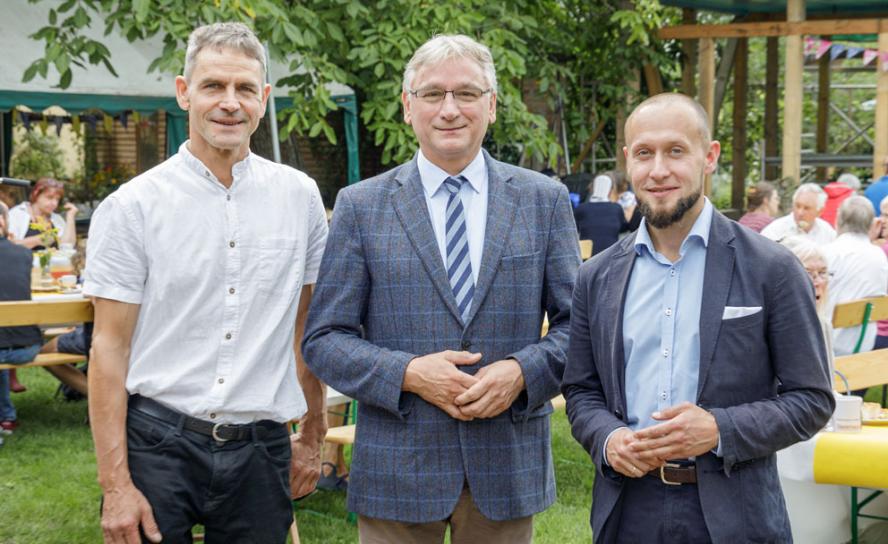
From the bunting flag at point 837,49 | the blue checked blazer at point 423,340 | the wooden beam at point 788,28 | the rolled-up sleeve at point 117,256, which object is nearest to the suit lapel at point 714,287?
the blue checked blazer at point 423,340

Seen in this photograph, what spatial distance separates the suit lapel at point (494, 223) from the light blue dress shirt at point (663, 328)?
393 millimetres

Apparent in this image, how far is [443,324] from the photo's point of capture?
114 inches

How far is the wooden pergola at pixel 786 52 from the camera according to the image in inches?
533

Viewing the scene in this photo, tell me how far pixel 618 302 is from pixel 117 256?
1225 millimetres

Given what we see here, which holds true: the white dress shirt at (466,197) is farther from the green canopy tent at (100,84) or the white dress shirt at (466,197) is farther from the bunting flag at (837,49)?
the bunting flag at (837,49)

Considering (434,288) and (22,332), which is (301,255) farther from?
(22,332)

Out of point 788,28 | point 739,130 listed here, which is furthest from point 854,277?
point 739,130

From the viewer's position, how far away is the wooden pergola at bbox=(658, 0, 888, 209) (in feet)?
44.4

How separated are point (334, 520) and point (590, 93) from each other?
12829mm

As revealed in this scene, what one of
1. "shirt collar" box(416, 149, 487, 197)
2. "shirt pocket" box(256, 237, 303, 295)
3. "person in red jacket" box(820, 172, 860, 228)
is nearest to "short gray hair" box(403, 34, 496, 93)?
"shirt collar" box(416, 149, 487, 197)

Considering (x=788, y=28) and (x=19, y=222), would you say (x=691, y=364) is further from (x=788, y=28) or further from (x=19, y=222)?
(x=788, y=28)

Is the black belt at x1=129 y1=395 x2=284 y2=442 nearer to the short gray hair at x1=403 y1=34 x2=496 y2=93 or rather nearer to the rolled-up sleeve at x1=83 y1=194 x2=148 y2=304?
the rolled-up sleeve at x1=83 y1=194 x2=148 y2=304

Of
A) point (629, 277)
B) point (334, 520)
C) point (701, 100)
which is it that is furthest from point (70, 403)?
point (701, 100)

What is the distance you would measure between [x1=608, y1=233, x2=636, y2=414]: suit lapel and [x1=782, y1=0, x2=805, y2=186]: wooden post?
38.2ft
